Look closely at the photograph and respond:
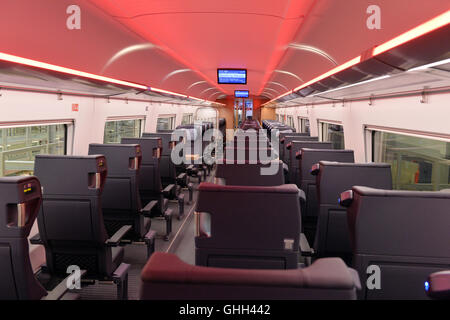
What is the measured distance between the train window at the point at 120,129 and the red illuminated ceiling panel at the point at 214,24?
2214mm

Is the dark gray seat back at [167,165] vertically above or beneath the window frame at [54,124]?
beneath

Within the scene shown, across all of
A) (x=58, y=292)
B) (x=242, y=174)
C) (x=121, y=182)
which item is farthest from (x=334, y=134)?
(x=58, y=292)

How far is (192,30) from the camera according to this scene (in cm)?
539

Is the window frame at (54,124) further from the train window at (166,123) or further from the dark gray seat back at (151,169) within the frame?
the train window at (166,123)

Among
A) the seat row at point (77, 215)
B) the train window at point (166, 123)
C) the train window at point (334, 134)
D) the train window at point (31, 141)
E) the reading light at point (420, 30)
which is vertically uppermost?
the train window at point (166, 123)

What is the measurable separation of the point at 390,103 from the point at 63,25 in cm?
461

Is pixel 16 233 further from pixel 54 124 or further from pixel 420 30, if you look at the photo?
pixel 54 124

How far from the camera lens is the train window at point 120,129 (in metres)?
7.90

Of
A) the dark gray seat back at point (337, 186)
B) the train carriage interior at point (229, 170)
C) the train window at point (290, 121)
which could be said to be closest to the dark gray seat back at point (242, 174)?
the train carriage interior at point (229, 170)

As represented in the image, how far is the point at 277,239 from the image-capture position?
98.3 inches

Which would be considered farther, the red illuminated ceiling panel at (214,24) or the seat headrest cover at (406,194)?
the red illuminated ceiling panel at (214,24)

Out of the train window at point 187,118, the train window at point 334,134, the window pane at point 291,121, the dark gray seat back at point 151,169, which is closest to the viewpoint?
the dark gray seat back at point 151,169

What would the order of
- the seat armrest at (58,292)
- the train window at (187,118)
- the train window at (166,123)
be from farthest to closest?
the train window at (187,118), the train window at (166,123), the seat armrest at (58,292)
